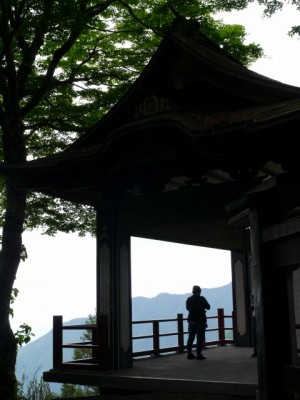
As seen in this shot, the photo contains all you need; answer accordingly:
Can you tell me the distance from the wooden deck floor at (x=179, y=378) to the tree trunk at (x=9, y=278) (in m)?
2.45

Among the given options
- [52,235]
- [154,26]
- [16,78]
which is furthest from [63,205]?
[154,26]

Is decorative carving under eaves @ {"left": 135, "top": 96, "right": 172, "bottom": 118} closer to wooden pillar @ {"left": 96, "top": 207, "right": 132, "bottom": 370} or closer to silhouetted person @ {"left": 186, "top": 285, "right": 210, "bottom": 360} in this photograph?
wooden pillar @ {"left": 96, "top": 207, "right": 132, "bottom": 370}

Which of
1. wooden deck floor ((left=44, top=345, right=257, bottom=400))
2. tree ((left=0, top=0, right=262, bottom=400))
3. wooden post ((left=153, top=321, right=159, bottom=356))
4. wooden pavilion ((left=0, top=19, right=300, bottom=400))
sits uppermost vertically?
tree ((left=0, top=0, right=262, bottom=400))

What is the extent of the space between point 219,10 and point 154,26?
2.00 meters

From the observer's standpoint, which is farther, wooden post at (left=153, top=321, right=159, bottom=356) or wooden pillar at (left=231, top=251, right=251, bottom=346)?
wooden pillar at (left=231, top=251, right=251, bottom=346)

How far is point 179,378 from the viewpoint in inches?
387

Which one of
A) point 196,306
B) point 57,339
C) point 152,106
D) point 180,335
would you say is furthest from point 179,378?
point 180,335

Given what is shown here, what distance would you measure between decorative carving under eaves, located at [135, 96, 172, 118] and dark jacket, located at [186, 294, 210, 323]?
166 inches

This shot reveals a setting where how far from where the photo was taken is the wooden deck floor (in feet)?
29.8

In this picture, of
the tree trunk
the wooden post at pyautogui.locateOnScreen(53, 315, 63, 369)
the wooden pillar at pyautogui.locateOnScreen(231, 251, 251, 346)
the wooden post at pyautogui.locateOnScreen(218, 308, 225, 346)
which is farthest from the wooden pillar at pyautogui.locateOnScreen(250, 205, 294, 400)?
the wooden post at pyautogui.locateOnScreen(218, 308, 225, 346)

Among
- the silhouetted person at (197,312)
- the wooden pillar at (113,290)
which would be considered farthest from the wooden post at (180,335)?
the wooden pillar at (113,290)

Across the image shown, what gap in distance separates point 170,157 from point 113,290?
3.08 meters

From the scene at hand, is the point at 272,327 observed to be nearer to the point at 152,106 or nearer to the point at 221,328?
the point at 152,106

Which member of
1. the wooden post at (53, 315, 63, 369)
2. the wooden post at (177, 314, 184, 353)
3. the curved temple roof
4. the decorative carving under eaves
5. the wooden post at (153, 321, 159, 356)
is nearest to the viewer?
the curved temple roof
